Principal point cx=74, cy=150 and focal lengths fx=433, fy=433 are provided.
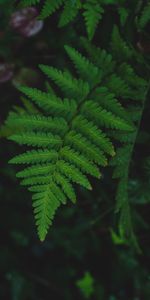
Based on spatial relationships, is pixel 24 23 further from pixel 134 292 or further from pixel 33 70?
pixel 134 292

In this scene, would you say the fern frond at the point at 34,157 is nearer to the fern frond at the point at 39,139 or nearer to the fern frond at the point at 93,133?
the fern frond at the point at 39,139

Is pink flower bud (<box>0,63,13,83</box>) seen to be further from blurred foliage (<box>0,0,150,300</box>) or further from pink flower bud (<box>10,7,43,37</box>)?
pink flower bud (<box>10,7,43,37</box>)

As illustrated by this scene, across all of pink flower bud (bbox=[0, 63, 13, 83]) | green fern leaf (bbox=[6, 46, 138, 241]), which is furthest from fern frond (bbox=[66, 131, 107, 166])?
pink flower bud (bbox=[0, 63, 13, 83])

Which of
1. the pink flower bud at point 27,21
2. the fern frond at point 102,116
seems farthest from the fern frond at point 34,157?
the pink flower bud at point 27,21

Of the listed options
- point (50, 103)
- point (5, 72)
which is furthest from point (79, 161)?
point (5, 72)

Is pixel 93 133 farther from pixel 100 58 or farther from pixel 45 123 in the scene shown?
pixel 100 58

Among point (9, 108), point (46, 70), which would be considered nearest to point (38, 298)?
point (9, 108)
